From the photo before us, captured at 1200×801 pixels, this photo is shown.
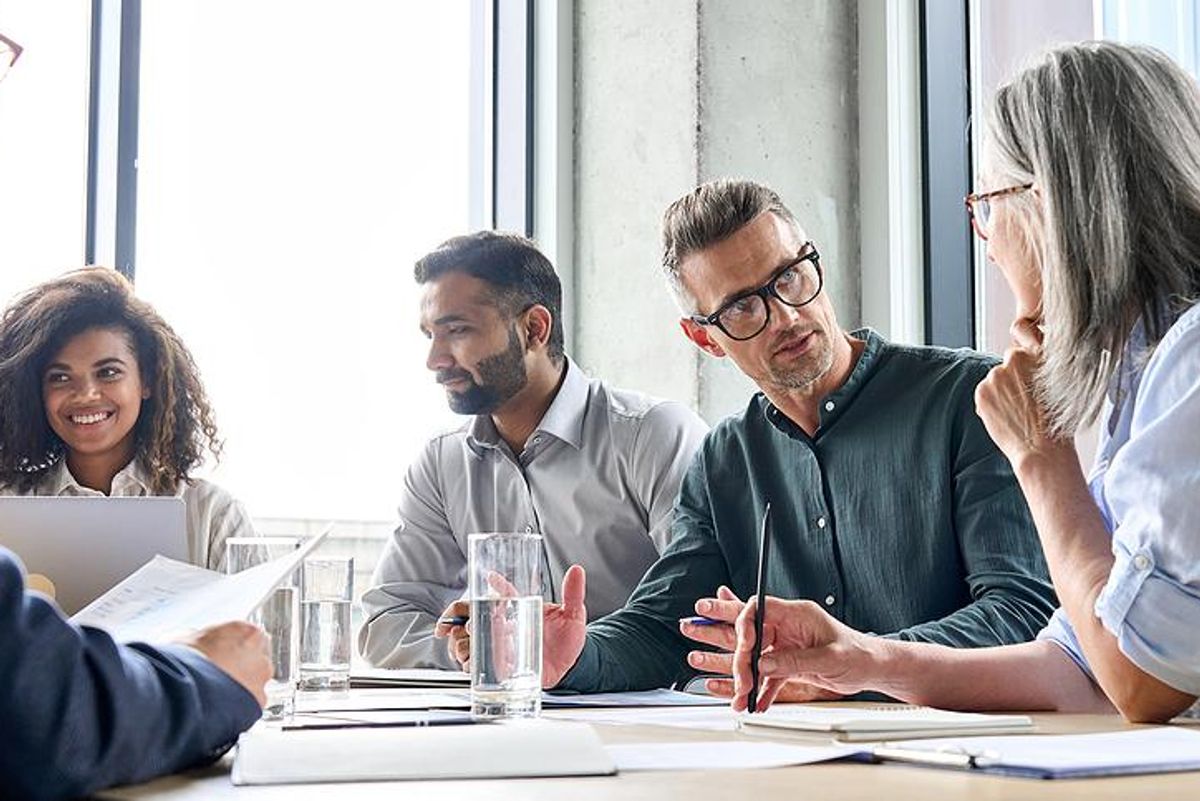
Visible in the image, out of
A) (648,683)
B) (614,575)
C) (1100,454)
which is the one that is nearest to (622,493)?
(614,575)

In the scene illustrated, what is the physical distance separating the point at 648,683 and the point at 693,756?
1119 millimetres

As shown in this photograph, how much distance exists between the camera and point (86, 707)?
104 centimetres

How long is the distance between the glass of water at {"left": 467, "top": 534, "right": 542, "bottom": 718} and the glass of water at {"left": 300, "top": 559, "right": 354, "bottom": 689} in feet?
0.79

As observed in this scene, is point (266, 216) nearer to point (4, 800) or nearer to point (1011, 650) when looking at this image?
point (1011, 650)

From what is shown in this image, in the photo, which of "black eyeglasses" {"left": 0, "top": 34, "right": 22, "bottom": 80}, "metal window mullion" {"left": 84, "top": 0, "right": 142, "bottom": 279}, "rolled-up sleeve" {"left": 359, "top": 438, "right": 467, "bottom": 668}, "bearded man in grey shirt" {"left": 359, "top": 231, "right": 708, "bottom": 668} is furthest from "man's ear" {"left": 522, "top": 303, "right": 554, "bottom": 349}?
"black eyeglasses" {"left": 0, "top": 34, "right": 22, "bottom": 80}

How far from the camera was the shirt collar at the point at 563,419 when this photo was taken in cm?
324

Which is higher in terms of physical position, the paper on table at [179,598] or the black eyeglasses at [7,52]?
the black eyeglasses at [7,52]

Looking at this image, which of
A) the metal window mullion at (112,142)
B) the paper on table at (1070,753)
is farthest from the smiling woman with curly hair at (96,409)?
the paper on table at (1070,753)

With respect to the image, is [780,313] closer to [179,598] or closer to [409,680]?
[409,680]

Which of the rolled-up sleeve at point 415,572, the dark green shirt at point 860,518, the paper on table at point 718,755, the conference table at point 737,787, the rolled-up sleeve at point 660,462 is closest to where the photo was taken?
the conference table at point 737,787

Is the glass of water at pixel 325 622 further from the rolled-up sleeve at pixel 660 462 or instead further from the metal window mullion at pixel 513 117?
the metal window mullion at pixel 513 117

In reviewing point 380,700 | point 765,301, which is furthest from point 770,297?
point 380,700

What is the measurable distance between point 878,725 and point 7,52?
6.68 feet

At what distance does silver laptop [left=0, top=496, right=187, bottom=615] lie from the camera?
2.00 metres
